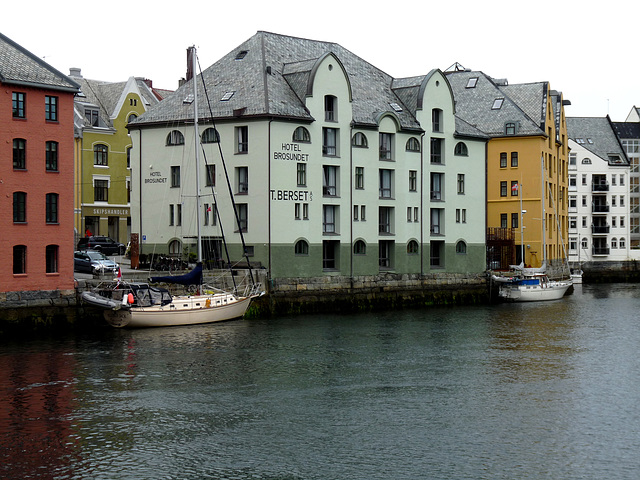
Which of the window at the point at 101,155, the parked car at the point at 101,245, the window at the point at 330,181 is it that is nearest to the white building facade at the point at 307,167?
the window at the point at 330,181

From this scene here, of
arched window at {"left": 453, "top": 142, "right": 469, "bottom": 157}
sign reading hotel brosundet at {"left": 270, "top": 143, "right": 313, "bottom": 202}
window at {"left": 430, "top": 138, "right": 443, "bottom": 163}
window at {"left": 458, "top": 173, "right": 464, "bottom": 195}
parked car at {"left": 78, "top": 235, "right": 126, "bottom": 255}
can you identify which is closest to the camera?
sign reading hotel brosundet at {"left": 270, "top": 143, "right": 313, "bottom": 202}

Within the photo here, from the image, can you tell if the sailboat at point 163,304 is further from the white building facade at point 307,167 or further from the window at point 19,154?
the window at point 19,154

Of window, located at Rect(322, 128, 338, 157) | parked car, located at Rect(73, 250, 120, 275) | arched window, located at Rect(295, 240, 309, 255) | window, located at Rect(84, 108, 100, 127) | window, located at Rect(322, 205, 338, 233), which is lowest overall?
parked car, located at Rect(73, 250, 120, 275)

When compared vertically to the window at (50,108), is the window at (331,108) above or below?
above

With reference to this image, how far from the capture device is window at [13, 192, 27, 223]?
55625 millimetres

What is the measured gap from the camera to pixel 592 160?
13550 cm

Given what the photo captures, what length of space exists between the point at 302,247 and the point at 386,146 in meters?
13.1

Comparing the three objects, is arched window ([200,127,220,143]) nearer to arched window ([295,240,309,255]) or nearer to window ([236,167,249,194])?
window ([236,167,249,194])

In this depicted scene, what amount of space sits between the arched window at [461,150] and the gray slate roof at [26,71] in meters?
39.6

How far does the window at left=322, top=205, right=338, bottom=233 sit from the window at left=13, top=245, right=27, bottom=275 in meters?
26.3

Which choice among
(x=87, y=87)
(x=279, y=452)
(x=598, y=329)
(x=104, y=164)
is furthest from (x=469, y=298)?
(x=279, y=452)

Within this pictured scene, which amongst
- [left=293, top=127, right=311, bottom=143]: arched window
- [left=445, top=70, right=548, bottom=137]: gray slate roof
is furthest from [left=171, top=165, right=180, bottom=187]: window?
[left=445, top=70, right=548, bottom=137]: gray slate roof

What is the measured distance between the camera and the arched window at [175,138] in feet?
246

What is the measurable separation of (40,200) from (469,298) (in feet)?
138
